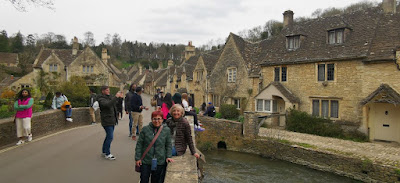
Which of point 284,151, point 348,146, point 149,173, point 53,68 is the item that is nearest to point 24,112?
point 149,173

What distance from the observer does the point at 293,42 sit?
907 inches

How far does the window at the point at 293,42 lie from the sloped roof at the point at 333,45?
13.2 inches

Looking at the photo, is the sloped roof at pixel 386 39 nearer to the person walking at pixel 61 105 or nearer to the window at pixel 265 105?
the window at pixel 265 105

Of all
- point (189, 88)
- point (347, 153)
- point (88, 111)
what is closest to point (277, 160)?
point (347, 153)

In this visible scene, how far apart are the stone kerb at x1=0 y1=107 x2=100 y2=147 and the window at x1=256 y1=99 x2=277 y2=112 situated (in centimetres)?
1402

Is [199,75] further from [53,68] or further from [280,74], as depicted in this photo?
[53,68]

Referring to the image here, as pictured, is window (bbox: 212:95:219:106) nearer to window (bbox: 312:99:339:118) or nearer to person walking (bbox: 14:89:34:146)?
window (bbox: 312:99:339:118)

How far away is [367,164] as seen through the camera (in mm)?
12805

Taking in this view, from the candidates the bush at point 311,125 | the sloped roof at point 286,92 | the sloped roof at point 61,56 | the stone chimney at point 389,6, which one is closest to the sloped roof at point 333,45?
the stone chimney at point 389,6

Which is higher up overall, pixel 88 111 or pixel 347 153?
pixel 88 111

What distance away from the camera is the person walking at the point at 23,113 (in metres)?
8.93

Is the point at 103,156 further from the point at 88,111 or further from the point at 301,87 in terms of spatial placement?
the point at 301,87

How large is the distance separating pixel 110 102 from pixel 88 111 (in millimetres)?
9910

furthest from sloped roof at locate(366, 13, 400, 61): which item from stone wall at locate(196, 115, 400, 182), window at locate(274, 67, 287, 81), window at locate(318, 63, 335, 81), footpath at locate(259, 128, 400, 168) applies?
stone wall at locate(196, 115, 400, 182)
